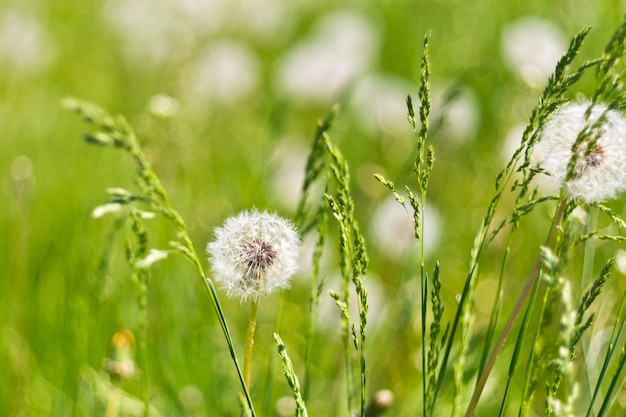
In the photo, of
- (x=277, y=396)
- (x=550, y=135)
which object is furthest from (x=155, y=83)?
(x=550, y=135)

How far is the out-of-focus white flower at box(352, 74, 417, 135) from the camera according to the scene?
12.5ft

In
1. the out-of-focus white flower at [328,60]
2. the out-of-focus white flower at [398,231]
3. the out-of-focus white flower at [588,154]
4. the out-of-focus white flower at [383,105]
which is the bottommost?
the out-of-focus white flower at [588,154]

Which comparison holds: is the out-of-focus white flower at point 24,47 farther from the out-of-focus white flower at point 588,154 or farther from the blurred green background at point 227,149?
the out-of-focus white flower at point 588,154

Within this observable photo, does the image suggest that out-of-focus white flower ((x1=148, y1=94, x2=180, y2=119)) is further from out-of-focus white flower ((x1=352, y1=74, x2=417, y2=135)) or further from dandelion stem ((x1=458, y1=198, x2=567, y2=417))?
out-of-focus white flower ((x1=352, y1=74, x2=417, y2=135))

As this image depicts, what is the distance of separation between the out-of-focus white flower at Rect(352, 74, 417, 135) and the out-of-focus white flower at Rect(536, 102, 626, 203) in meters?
2.35

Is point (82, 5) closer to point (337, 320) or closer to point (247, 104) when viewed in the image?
point (247, 104)

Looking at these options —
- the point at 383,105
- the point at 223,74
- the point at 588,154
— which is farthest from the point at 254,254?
the point at 223,74

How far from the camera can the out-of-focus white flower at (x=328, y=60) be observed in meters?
4.26

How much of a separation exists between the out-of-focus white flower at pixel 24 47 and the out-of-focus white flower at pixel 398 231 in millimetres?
2843

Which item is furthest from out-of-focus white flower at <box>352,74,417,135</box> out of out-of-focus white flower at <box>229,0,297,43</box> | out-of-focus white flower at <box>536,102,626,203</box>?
out-of-focus white flower at <box>536,102,626,203</box>

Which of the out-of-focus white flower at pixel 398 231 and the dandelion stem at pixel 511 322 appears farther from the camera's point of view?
the out-of-focus white flower at pixel 398 231

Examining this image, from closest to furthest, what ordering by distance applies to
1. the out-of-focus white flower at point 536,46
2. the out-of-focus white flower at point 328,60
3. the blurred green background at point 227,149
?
the blurred green background at point 227,149, the out-of-focus white flower at point 536,46, the out-of-focus white flower at point 328,60

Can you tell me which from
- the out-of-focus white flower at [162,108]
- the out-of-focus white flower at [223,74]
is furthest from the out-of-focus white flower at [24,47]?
the out-of-focus white flower at [162,108]

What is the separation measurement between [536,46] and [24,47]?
3.03 m
